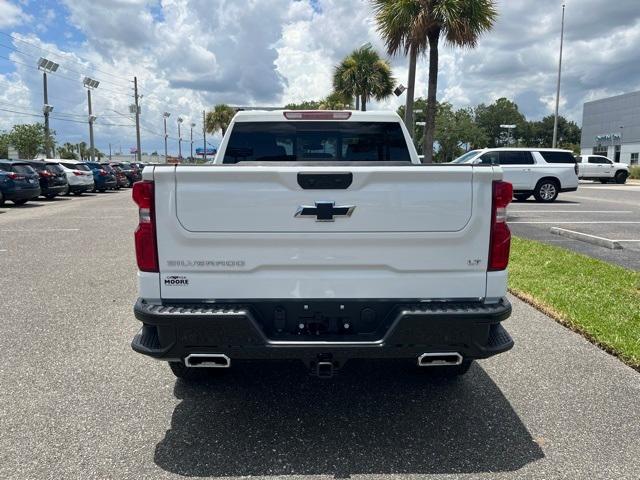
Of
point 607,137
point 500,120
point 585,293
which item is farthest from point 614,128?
point 585,293

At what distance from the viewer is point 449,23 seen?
12516 millimetres

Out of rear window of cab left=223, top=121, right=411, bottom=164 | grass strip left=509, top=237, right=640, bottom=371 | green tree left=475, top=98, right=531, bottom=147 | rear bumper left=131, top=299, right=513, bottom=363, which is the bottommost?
grass strip left=509, top=237, right=640, bottom=371

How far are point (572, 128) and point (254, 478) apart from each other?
386 feet

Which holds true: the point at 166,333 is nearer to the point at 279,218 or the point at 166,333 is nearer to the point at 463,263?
the point at 279,218

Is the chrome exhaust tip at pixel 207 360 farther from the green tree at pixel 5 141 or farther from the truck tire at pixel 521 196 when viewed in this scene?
the green tree at pixel 5 141

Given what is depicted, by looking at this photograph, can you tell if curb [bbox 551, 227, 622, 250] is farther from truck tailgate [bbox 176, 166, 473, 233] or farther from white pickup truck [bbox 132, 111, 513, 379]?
truck tailgate [bbox 176, 166, 473, 233]

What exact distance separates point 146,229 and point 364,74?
29119mm

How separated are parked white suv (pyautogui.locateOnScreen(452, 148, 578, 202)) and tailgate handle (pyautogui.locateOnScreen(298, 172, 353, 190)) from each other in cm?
1703

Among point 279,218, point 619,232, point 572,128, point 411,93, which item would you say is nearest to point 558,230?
point 619,232

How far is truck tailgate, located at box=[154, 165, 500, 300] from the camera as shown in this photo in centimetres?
295

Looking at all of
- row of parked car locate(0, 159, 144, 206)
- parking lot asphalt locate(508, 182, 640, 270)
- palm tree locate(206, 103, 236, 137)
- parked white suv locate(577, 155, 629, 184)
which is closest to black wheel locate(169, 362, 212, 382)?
parking lot asphalt locate(508, 182, 640, 270)

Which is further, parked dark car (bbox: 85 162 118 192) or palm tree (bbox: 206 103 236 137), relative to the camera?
palm tree (bbox: 206 103 236 137)

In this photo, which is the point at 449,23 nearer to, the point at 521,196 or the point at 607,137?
the point at 521,196

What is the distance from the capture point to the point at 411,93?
15773mm
